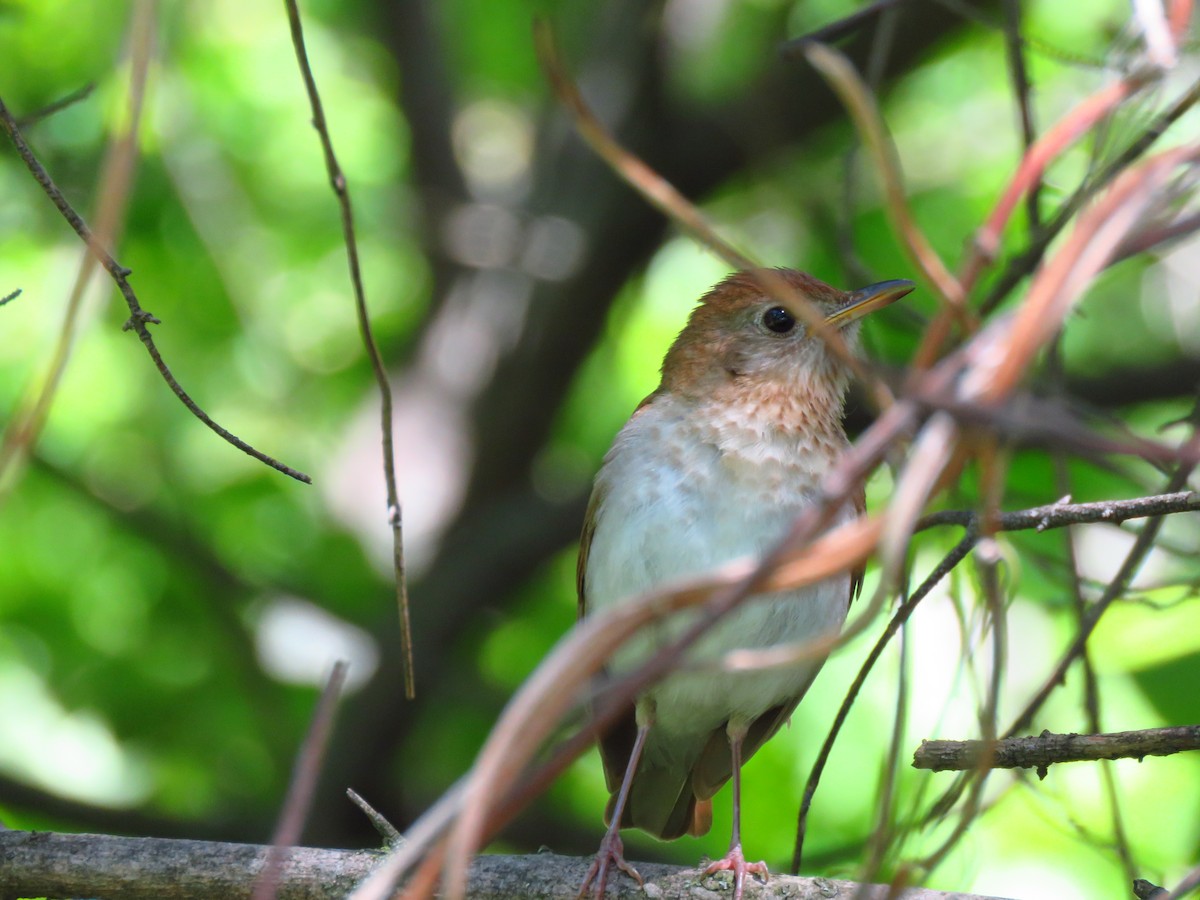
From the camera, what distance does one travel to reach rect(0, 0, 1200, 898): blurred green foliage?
5.23 m

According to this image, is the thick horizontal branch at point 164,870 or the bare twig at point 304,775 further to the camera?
the thick horizontal branch at point 164,870

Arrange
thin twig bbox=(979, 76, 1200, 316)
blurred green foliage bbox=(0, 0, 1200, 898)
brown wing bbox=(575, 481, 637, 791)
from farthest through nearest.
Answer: blurred green foliage bbox=(0, 0, 1200, 898), brown wing bbox=(575, 481, 637, 791), thin twig bbox=(979, 76, 1200, 316)

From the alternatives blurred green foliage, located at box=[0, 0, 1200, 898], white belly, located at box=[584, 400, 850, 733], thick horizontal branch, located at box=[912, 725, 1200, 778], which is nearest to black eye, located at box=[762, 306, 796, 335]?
white belly, located at box=[584, 400, 850, 733]

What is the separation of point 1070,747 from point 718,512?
1450 mm

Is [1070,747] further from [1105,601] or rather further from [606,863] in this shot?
[606,863]

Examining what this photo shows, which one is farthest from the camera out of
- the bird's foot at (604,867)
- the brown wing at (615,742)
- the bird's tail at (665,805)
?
the bird's tail at (665,805)

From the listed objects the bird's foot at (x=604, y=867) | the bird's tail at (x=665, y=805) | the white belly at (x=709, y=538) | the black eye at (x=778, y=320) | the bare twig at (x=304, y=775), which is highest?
the black eye at (x=778, y=320)

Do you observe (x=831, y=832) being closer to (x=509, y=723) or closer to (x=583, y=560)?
(x=583, y=560)

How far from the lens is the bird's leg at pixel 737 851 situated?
310cm

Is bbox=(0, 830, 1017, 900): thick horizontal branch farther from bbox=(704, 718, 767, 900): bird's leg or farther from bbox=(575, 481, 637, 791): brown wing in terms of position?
bbox=(575, 481, 637, 791): brown wing

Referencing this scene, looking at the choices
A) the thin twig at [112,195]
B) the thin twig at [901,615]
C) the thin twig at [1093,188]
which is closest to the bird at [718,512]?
the thin twig at [1093,188]

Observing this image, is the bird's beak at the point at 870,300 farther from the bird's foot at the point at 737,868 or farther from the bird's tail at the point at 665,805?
the bird's tail at the point at 665,805

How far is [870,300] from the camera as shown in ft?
12.3

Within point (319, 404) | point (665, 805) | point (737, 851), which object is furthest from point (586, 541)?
point (319, 404)
